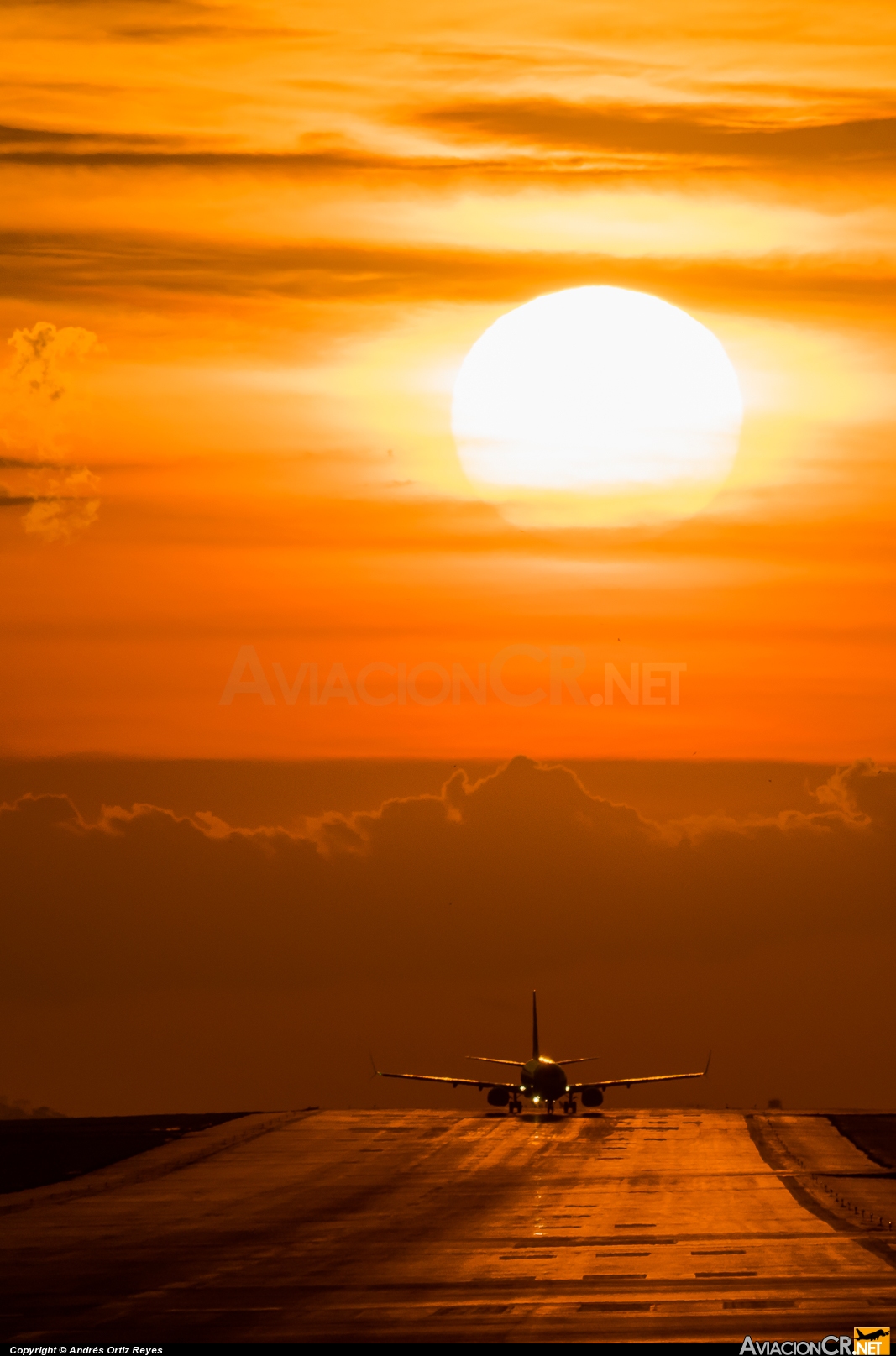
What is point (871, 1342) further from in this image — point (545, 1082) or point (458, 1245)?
point (545, 1082)

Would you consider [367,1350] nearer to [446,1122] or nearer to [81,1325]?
[81,1325]

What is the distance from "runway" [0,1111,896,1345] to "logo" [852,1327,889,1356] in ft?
6.63

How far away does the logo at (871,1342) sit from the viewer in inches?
2290

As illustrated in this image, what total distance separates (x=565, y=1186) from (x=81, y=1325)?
65244mm

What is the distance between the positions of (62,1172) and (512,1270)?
79.4 meters

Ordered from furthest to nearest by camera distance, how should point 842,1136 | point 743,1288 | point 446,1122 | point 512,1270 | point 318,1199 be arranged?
1. point 446,1122
2. point 842,1136
3. point 318,1199
4. point 512,1270
5. point 743,1288

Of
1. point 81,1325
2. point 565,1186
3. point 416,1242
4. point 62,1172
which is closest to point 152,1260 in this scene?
point 416,1242

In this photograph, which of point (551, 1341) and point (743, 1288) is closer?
point (551, 1341)

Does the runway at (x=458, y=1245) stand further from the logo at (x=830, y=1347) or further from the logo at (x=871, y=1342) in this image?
the logo at (x=830, y=1347)

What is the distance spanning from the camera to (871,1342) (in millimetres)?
59312

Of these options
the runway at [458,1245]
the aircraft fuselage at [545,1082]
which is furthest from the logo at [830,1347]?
the aircraft fuselage at [545,1082]

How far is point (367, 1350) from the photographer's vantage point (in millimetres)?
57594

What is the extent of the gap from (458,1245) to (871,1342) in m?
37.4

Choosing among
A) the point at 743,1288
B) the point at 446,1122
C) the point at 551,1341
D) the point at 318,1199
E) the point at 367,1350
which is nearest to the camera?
the point at 367,1350
